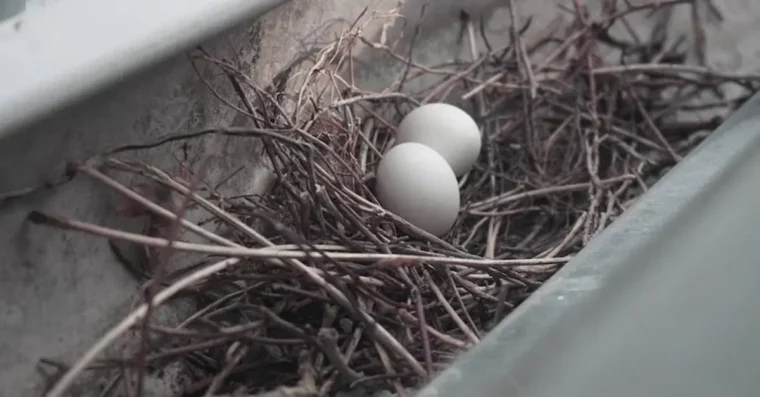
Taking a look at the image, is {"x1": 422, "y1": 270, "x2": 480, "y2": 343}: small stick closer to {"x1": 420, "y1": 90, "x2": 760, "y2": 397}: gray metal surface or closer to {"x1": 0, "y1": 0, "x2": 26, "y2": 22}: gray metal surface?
{"x1": 420, "y1": 90, "x2": 760, "y2": 397}: gray metal surface

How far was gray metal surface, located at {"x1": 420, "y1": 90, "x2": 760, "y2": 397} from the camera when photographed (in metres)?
0.43

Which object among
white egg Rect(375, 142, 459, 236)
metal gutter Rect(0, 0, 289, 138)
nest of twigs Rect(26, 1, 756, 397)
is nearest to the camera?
metal gutter Rect(0, 0, 289, 138)

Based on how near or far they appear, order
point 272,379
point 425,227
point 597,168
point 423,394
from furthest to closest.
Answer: point 597,168 < point 425,227 < point 272,379 < point 423,394

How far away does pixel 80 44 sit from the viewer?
0.42m

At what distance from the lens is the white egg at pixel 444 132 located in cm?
70

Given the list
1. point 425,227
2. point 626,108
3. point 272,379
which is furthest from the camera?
point 626,108

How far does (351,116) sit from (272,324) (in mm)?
211

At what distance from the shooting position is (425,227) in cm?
65

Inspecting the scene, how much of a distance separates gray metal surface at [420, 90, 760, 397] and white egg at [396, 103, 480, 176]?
19 cm

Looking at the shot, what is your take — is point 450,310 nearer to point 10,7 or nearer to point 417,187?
point 417,187

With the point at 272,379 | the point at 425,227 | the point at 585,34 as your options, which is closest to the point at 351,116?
the point at 425,227

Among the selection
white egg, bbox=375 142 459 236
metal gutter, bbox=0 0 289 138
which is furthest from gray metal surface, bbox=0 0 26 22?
white egg, bbox=375 142 459 236

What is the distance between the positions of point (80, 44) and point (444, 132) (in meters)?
0.35

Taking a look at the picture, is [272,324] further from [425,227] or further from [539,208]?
[539,208]
